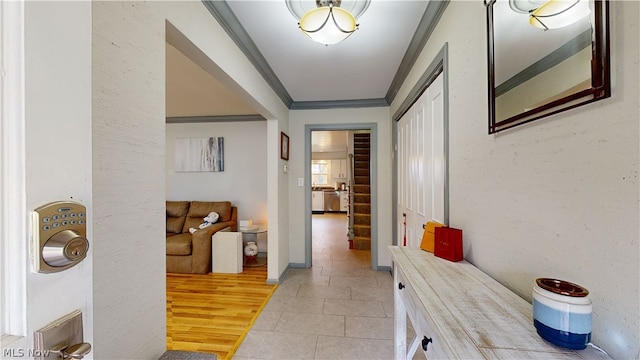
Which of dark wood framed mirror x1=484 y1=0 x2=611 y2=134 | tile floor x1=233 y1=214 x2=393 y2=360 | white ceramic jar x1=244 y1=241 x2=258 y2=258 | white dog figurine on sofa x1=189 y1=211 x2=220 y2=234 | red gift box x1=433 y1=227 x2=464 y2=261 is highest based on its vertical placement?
dark wood framed mirror x1=484 y1=0 x2=611 y2=134

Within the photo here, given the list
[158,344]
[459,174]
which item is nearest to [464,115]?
[459,174]

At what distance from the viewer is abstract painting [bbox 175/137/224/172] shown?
13.6ft

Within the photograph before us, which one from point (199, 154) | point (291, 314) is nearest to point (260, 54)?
point (291, 314)

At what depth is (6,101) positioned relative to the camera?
365 millimetres

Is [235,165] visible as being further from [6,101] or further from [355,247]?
[6,101]

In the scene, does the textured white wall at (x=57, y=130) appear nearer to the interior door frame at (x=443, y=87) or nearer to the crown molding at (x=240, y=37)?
the crown molding at (x=240, y=37)

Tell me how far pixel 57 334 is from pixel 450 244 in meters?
1.38

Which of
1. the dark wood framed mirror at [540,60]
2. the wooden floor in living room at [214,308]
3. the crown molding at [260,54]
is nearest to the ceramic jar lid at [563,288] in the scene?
the dark wood framed mirror at [540,60]

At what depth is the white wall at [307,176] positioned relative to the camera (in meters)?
3.40

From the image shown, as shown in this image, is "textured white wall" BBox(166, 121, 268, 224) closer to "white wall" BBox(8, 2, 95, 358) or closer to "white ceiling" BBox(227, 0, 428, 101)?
"white ceiling" BBox(227, 0, 428, 101)

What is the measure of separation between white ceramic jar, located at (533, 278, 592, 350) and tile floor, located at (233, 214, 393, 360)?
56.0 inches

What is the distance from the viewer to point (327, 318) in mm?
2227

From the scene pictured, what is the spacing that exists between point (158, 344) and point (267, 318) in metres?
1.31

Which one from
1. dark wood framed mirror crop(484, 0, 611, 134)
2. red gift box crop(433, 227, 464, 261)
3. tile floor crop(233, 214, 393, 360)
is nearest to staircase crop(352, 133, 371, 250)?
tile floor crop(233, 214, 393, 360)
